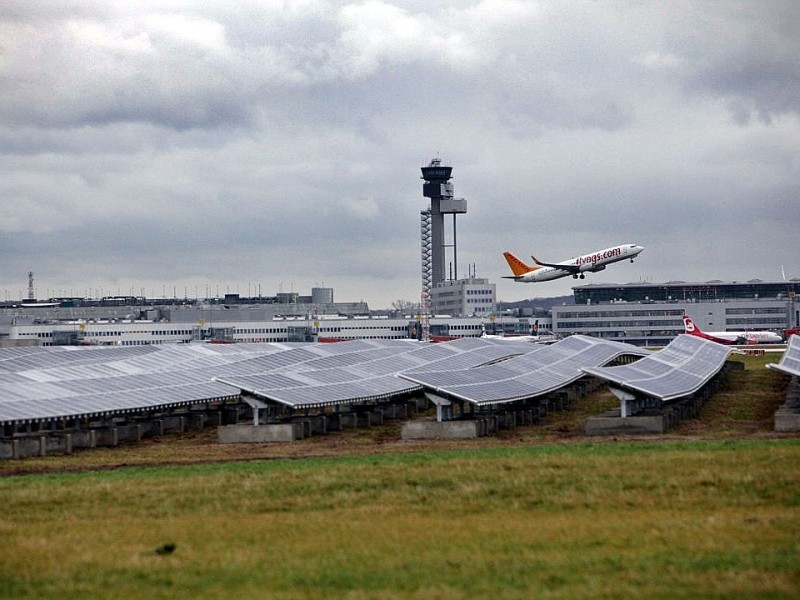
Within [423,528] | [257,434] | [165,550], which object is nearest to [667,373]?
[257,434]

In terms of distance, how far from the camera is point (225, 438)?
72.1m

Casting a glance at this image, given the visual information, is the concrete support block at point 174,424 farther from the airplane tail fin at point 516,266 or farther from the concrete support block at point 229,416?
the airplane tail fin at point 516,266

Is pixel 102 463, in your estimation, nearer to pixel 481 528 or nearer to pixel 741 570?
pixel 481 528

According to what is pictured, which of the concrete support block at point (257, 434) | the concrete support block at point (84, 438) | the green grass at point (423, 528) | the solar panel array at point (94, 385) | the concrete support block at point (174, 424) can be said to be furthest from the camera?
the concrete support block at point (174, 424)

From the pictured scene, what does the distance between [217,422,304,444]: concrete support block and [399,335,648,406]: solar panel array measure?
7176mm

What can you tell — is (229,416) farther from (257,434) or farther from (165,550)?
(165,550)

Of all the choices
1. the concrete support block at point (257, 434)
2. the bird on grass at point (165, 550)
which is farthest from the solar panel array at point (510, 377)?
the bird on grass at point (165, 550)

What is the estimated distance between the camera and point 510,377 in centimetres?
8575

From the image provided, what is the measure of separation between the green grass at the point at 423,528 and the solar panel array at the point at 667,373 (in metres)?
19.1

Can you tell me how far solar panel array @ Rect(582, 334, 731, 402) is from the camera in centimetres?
7312

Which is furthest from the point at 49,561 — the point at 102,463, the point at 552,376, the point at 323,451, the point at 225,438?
the point at 552,376

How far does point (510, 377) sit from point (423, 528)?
1974 inches

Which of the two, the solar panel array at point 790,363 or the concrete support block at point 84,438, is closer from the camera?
the concrete support block at point 84,438

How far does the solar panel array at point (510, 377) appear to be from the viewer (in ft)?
242
